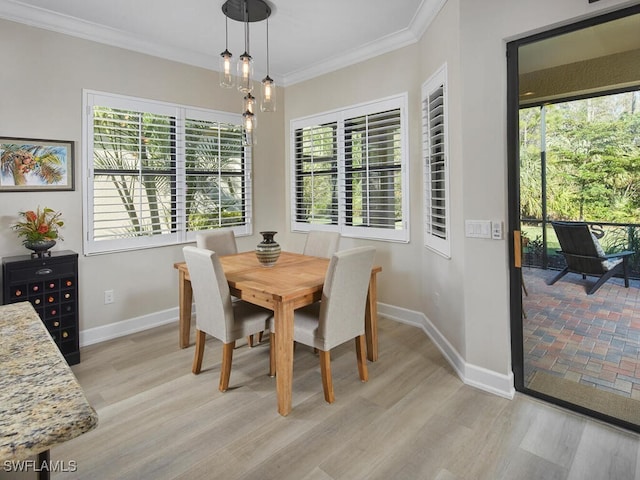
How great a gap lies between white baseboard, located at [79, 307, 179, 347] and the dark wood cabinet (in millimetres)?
405

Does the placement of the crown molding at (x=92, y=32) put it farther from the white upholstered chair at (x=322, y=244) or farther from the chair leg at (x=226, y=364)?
the chair leg at (x=226, y=364)

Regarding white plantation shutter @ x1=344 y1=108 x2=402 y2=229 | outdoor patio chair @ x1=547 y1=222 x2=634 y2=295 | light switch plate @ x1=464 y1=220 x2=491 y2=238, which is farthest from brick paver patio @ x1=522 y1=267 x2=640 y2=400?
white plantation shutter @ x1=344 y1=108 x2=402 y2=229

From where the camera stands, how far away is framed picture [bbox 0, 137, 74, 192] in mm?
3018

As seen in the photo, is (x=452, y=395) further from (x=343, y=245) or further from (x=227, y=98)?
(x=227, y=98)

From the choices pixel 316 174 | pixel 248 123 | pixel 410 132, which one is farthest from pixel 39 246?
pixel 410 132

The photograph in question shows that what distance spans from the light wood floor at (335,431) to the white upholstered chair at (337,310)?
362 millimetres

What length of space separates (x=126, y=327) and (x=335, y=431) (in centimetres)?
256

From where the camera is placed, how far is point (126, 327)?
3725 millimetres

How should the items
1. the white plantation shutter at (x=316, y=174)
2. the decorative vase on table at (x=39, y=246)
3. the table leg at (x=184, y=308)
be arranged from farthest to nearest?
the white plantation shutter at (x=316, y=174) → the table leg at (x=184, y=308) → the decorative vase on table at (x=39, y=246)

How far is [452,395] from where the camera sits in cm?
252

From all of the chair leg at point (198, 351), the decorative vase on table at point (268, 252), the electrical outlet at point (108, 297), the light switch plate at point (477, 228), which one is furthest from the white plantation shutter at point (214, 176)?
the light switch plate at point (477, 228)

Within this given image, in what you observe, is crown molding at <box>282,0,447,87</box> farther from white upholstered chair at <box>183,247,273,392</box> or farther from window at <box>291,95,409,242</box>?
white upholstered chair at <box>183,247,273,392</box>

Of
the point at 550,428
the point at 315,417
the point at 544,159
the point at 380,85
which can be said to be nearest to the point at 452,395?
the point at 550,428

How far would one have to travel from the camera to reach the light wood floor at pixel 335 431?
6.12ft
